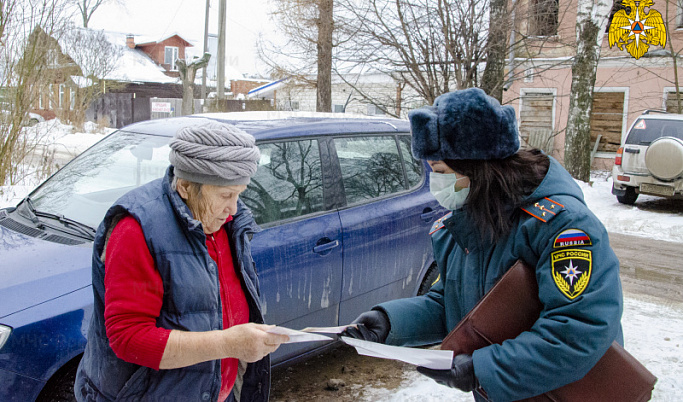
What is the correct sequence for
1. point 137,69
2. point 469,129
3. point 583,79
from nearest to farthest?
point 469,129
point 583,79
point 137,69

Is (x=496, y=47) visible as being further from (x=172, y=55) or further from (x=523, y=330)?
(x=172, y=55)

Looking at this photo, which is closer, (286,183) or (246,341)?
(246,341)

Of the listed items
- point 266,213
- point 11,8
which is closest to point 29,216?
point 266,213

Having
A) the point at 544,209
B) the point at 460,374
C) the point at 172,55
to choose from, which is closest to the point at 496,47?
the point at 544,209

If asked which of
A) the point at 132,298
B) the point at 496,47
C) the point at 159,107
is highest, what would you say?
the point at 496,47

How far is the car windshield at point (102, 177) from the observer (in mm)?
3500

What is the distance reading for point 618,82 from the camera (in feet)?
60.7

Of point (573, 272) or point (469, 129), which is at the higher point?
point (469, 129)

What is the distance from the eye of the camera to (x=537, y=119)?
783 inches

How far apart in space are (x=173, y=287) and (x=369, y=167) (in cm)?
276

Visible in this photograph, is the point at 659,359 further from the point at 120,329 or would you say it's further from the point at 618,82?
the point at 618,82

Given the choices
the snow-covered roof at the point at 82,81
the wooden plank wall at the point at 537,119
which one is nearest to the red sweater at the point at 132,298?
the wooden plank wall at the point at 537,119

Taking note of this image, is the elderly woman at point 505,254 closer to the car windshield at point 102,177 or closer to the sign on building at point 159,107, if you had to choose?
the car windshield at point 102,177

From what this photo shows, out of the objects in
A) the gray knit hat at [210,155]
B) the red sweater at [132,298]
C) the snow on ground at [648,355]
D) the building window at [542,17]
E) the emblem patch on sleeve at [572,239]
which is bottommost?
the snow on ground at [648,355]
